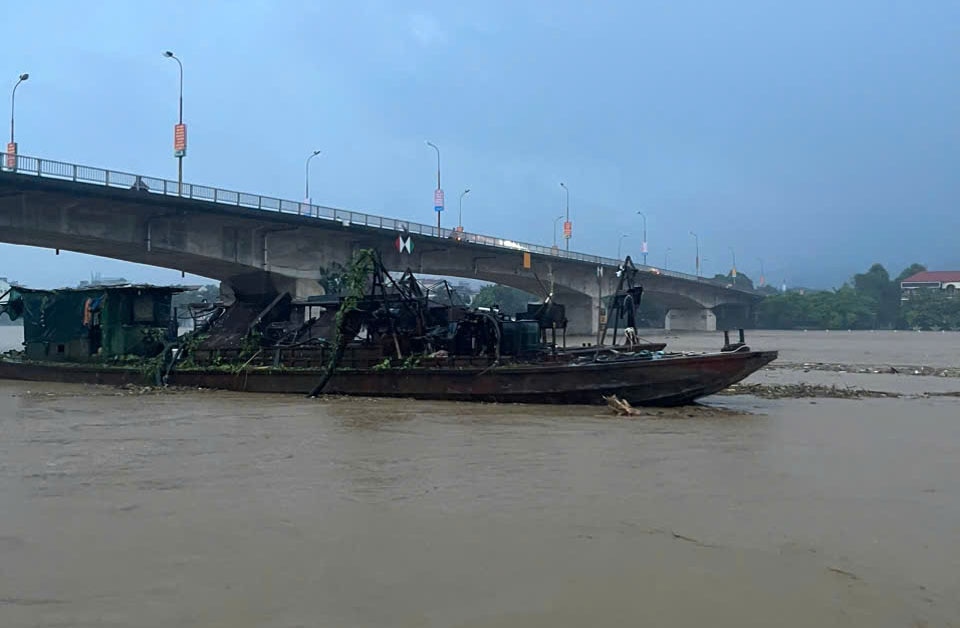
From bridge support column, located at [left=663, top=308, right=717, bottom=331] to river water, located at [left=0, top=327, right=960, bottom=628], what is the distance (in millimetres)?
74694

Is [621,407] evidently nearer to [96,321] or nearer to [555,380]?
[555,380]

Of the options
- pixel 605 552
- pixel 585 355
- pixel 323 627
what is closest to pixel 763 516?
pixel 605 552

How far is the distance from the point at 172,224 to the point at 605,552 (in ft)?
108

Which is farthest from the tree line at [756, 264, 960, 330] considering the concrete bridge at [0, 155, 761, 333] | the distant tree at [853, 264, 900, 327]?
the concrete bridge at [0, 155, 761, 333]

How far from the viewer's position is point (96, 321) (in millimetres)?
23109

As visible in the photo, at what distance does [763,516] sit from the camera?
7.27 m

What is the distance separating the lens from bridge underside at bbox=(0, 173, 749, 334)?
30.3m

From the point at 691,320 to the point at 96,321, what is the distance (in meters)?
73.1

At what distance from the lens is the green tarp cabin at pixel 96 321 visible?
22.4 m

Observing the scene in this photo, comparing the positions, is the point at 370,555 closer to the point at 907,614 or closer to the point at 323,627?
the point at 323,627

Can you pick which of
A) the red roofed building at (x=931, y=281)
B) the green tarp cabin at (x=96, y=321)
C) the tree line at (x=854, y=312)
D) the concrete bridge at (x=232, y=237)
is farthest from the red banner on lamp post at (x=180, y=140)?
the red roofed building at (x=931, y=281)

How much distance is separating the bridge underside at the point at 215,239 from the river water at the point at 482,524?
10779 millimetres

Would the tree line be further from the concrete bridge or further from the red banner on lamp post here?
the red banner on lamp post

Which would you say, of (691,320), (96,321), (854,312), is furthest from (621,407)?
(854,312)
